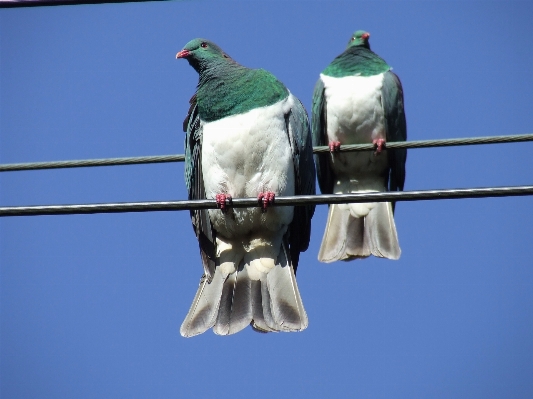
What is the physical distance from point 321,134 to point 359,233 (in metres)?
0.77

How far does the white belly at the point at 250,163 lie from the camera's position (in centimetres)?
562

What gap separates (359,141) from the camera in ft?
24.6

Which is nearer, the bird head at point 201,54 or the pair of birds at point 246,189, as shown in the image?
the pair of birds at point 246,189

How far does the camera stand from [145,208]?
4.28 meters

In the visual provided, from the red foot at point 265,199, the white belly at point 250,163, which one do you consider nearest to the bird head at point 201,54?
the white belly at point 250,163

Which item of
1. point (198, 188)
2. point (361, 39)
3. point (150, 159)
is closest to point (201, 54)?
point (198, 188)

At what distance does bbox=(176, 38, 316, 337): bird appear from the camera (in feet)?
18.0

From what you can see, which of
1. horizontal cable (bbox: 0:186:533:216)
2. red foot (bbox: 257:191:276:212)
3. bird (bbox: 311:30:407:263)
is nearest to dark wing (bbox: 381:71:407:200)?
bird (bbox: 311:30:407:263)

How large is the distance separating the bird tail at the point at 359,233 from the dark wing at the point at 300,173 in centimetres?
122

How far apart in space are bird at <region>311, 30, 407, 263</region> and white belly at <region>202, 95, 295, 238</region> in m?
1.49

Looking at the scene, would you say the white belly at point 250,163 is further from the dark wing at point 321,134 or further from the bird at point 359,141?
the dark wing at point 321,134

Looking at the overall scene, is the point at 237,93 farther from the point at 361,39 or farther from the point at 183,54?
the point at 361,39

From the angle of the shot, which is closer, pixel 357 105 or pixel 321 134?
pixel 357 105

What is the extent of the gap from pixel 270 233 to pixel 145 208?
1.57m
